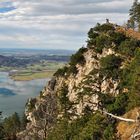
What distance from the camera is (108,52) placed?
3553 inches

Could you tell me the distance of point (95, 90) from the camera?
8162 cm

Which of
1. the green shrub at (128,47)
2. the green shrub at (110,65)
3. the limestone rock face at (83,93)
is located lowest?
the limestone rock face at (83,93)

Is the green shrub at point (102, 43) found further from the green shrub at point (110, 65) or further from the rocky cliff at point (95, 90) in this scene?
the green shrub at point (110, 65)

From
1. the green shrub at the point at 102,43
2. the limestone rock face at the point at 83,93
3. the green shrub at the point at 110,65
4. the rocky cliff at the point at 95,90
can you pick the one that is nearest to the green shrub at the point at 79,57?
the rocky cliff at the point at 95,90

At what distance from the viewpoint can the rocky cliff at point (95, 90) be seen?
206 feet

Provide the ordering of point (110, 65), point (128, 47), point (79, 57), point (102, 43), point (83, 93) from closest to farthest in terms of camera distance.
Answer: point (110, 65)
point (128, 47)
point (83, 93)
point (102, 43)
point (79, 57)

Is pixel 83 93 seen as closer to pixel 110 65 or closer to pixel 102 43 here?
pixel 110 65

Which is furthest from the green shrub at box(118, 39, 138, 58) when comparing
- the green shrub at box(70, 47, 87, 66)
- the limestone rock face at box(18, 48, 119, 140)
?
the green shrub at box(70, 47, 87, 66)

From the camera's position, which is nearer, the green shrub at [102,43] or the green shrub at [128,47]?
the green shrub at [128,47]

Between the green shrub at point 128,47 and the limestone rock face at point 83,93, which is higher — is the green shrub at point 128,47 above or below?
above

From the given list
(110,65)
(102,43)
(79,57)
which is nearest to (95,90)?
(110,65)

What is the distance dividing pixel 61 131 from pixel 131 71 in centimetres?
1718

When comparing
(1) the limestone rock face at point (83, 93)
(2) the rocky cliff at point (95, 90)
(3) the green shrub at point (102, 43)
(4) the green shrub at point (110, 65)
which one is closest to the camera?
(2) the rocky cliff at point (95, 90)

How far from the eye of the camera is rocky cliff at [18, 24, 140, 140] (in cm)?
6288
